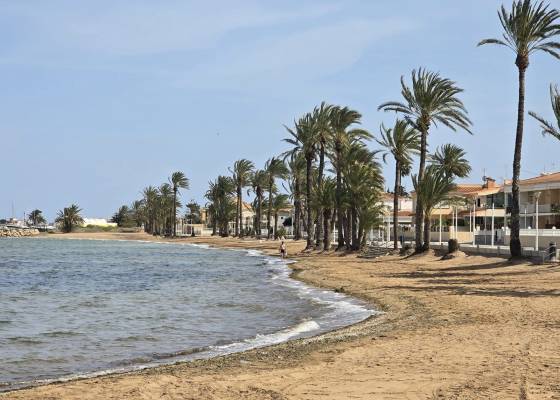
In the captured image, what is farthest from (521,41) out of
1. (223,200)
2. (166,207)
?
(166,207)

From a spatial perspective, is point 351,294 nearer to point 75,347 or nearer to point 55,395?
point 75,347

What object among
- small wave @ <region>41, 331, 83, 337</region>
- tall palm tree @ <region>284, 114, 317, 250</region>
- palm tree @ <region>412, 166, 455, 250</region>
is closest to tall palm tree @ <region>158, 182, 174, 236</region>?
tall palm tree @ <region>284, 114, 317, 250</region>

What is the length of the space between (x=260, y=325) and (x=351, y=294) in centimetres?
799

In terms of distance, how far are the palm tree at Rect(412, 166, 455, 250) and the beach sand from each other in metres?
25.9

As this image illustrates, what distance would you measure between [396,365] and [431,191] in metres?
36.1

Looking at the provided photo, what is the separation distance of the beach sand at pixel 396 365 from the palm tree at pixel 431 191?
25905 mm

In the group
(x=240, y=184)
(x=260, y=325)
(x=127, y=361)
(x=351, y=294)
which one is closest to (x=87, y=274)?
(x=351, y=294)

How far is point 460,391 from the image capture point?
29.9ft

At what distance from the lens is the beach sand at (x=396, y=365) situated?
371 inches

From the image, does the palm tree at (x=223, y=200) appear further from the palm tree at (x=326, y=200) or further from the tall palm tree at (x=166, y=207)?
the palm tree at (x=326, y=200)

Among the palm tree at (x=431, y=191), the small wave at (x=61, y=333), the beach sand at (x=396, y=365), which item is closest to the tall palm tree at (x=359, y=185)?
the palm tree at (x=431, y=191)

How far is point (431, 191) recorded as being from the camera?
151 feet

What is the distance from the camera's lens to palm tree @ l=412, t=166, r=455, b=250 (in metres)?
46.2

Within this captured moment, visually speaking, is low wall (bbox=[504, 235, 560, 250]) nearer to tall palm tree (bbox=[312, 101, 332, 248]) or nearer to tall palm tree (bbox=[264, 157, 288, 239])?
tall palm tree (bbox=[312, 101, 332, 248])
